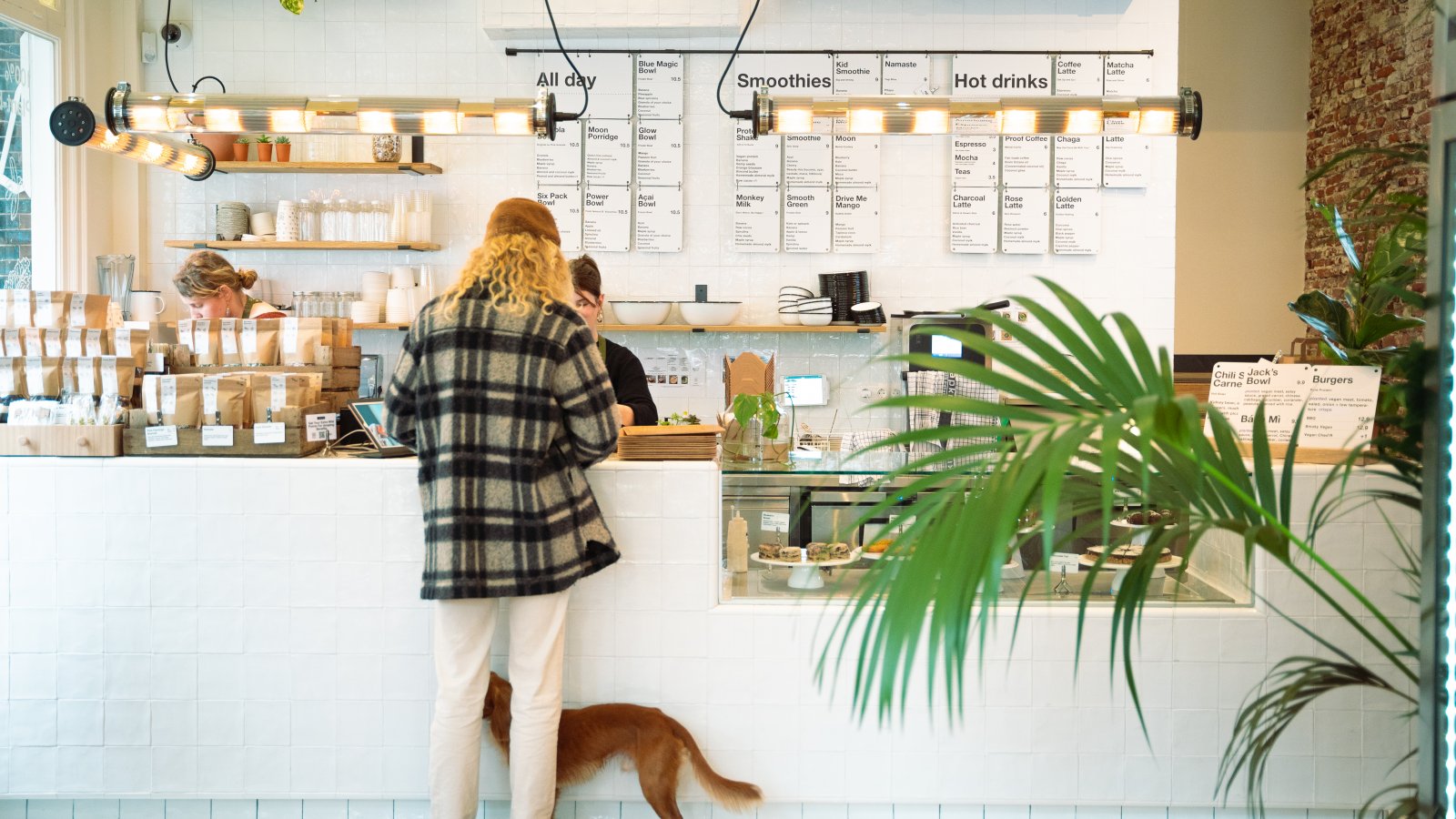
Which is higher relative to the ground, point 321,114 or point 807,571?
point 321,114

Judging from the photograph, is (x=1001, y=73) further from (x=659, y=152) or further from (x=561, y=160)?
(x=561, y=160)

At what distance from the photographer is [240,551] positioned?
10.2ft

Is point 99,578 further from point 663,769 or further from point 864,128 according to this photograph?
point 864,128

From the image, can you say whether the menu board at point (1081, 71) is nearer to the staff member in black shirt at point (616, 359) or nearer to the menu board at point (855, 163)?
the menu board at point (855, 163)

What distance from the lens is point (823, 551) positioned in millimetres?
3262

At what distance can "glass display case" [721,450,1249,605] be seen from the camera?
10.5 ft

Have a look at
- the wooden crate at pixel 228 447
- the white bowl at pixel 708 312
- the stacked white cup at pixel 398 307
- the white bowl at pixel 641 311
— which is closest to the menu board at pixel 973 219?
the white bowl at pixel 708 312

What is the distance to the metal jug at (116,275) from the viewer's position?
17.5ft

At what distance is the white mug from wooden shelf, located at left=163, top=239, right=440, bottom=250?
0.28 meters

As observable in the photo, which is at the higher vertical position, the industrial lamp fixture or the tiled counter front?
the industrial lamp fixture

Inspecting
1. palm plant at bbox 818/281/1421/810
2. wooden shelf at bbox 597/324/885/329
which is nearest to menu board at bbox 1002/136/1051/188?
wooden shelf at bbox 597/324/885/329

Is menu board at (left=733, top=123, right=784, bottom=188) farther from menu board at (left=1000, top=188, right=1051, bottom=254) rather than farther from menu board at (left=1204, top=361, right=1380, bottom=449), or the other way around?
menu board at (left=1204, top=361, right=1380, bottom=449)

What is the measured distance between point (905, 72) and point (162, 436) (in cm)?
382

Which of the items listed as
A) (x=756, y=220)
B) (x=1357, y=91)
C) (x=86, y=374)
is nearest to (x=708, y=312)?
(x=756, y=220)
